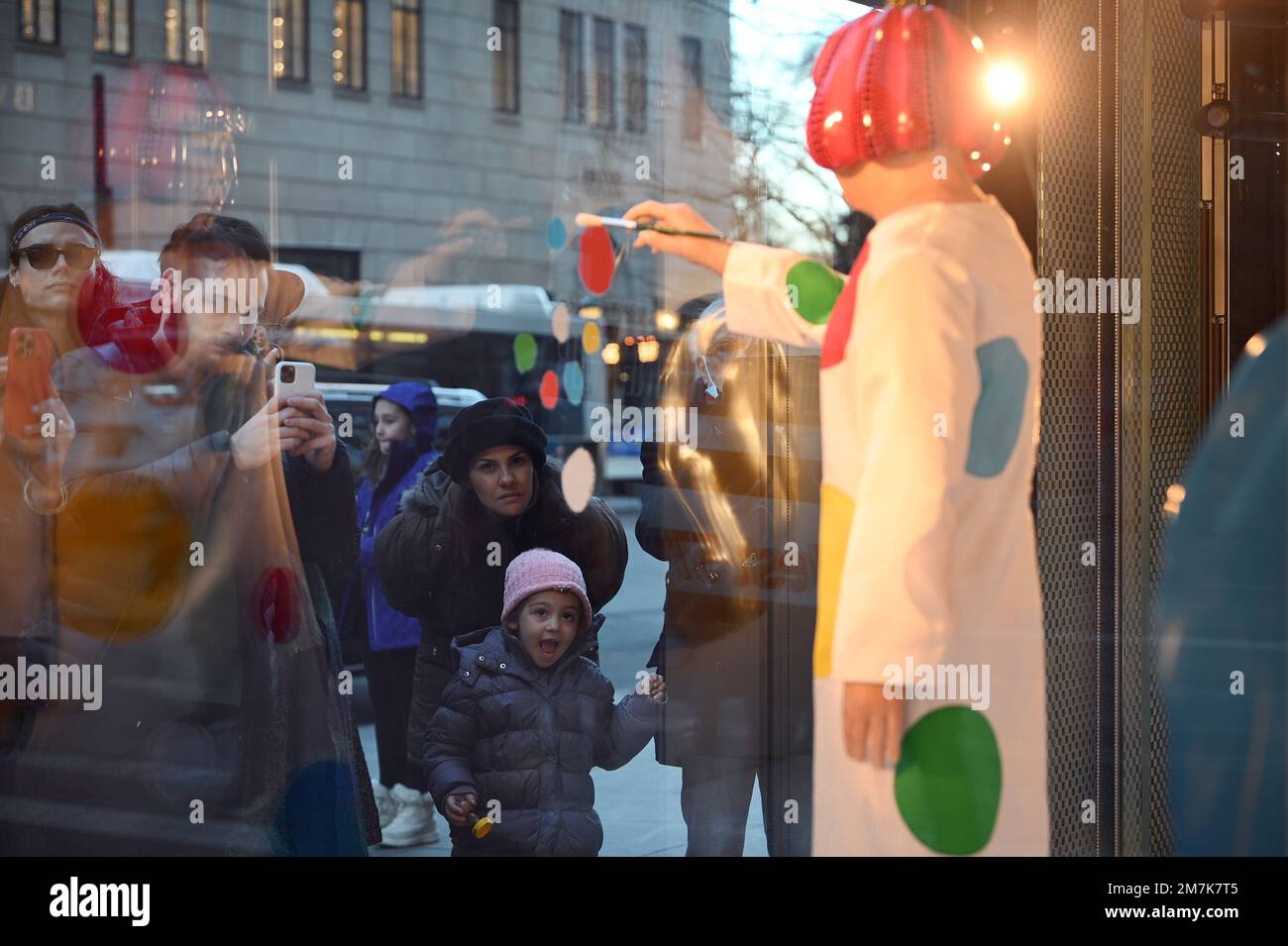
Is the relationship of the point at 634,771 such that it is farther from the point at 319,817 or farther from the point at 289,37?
the point at 289,37

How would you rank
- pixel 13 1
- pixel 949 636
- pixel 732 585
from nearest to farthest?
pixel 949 636 → pixel 13 1 → pixel 732 585

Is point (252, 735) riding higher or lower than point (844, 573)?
lower

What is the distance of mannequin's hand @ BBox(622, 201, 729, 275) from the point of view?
268 cm

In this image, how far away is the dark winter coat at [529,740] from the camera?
2998mm

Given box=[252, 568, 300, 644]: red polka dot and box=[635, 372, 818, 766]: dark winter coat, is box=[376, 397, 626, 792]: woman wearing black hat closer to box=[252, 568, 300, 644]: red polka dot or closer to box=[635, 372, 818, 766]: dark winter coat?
box=[635, 372, 818, 766]: dark winter coat

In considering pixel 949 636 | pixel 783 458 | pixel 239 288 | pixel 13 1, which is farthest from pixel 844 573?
pixel 13 1

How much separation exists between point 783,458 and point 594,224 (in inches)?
24.7

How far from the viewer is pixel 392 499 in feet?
10.9

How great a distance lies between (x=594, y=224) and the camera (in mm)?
2932

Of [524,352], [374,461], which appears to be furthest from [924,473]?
[374,461]

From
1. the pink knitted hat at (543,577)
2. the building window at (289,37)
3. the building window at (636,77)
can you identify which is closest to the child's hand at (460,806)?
the pink knitted hat at (543,577)

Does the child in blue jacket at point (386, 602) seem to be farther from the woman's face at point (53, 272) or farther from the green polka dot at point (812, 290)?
the green polka dot at point (812, 290)

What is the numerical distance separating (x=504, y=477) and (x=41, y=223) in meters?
1.07
